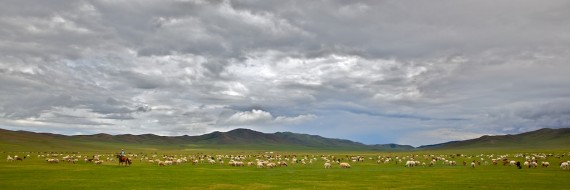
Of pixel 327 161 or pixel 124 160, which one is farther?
pixel 327 161

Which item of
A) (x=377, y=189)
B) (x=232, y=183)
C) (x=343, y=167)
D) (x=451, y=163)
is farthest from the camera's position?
(x=451, y=163)

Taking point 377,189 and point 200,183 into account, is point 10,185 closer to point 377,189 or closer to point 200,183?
point 200,183

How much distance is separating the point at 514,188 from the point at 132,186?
74.7 feet

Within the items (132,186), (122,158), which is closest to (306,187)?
(132,186)

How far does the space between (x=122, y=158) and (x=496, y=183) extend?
39.4 metres

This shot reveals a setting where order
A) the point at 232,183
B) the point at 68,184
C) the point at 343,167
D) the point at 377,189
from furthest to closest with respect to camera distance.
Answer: the point at 343,167, the point at 232,183, the point at 68,184, the point at 377,189

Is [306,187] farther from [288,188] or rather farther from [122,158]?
[122,158]

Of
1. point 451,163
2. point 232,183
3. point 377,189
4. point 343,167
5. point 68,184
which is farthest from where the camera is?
point 451,163

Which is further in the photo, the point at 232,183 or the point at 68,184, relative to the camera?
the point at 232,183

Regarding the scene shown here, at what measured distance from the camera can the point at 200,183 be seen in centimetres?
2944

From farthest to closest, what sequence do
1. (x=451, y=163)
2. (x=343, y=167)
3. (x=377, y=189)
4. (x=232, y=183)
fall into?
(x=451, y=163)
(x=343, y=167)
(x=232, y=183)
(x=377, y=189)

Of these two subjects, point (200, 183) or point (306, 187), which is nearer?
point (306, 187)

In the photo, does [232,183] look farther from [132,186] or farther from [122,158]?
[122,158]

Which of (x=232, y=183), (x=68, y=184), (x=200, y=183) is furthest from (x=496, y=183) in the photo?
(x=68, y=184)
